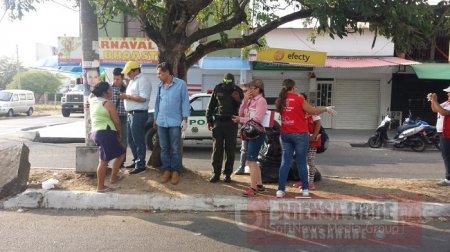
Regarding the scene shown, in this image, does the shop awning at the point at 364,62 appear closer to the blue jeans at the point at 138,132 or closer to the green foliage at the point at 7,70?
the blue jeans at the point at 138,132

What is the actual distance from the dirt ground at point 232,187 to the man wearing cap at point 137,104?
0.37 metres

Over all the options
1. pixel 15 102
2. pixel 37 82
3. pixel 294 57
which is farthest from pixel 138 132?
pixel 37 82

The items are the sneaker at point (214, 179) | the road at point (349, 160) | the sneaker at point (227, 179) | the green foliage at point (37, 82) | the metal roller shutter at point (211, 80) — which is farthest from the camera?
the green foliage at point (37, 82)

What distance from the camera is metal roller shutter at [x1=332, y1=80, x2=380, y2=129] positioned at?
750 inches

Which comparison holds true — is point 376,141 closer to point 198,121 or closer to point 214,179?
point 198,121

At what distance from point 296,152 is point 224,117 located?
51.0 inches

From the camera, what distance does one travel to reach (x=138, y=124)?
677cm

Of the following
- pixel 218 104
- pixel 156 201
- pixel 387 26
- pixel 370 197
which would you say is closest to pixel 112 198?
pixel 156 201

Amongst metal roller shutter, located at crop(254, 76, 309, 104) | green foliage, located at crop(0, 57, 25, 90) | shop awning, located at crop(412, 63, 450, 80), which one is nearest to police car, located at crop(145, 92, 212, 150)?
metal roller shutter, located at crop(254, 76, 309, 104)

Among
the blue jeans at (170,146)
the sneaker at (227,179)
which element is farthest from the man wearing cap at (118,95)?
the sneaker at (227,179)

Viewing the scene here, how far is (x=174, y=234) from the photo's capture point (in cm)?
490

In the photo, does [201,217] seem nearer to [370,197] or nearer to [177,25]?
[370,197]

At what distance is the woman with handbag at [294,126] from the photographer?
5.88m

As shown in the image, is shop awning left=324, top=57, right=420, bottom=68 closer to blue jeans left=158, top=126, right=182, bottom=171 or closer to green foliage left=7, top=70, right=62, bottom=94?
blue jeans left=158, top=126, right=182, bottom=171
